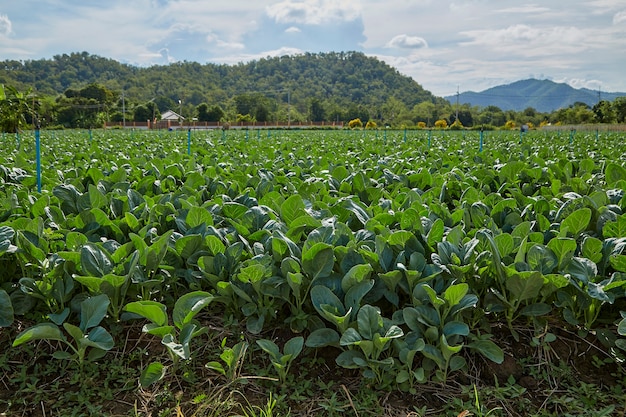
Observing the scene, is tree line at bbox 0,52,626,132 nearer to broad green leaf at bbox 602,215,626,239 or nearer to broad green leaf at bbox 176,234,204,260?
broad green leaf at bbox 176,234,204,260

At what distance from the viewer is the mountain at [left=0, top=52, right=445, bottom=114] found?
392 feet

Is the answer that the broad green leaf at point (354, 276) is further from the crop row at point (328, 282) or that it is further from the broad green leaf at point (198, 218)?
the broad green leaf at point (198, 218)

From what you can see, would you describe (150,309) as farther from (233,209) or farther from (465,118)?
(465,118)

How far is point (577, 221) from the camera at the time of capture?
2.98 m

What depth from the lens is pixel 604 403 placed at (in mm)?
2217

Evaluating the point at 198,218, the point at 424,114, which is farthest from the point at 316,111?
the point at 198,218

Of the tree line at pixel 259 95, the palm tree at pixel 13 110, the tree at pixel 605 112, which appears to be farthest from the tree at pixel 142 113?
the tree at pixel 605 112

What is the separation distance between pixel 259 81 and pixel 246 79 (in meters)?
A: 4.14

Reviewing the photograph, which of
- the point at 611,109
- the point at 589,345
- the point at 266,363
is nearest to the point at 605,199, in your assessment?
the point at 589,345

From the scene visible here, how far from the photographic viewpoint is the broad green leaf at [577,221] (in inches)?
116

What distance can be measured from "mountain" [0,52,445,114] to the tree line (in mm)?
295

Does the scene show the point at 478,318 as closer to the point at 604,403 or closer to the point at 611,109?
the point at 604,403

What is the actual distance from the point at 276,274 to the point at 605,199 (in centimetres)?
263

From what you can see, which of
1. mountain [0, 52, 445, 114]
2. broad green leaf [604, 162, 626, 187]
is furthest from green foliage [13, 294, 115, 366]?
mountain [0, 52, 445, 114]
